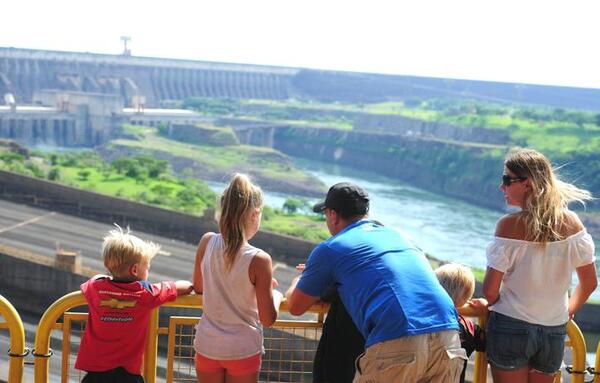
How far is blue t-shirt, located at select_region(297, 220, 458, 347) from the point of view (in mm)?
2994

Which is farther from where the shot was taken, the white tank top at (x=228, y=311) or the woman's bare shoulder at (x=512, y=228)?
the woman's bare shoulder at (x=512, y=228)

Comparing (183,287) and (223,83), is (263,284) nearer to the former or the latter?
(183,287)

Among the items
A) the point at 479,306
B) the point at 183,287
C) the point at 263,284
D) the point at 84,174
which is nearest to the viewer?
the point at 263,284

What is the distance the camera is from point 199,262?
3596 mm

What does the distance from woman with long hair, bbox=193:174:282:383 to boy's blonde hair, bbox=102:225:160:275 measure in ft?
0.91

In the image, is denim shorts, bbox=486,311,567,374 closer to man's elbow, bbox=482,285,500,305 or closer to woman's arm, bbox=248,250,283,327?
man's elbow, bbox=482,285,500,305

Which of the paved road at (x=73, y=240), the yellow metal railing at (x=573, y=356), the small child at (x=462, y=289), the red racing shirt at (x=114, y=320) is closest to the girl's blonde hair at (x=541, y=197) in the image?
the small child at (x=462, y=289)

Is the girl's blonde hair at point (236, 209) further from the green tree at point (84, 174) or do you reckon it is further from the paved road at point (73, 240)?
the green tree at point (84, 174)

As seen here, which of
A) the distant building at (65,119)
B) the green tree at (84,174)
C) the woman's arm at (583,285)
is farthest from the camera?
the distant building at (65,119)

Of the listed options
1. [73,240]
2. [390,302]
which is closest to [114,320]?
[390,302]

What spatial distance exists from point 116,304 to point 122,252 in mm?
223

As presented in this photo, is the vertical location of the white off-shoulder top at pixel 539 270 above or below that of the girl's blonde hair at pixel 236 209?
below

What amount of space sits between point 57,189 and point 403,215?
103 feet

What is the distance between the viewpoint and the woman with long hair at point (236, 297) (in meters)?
3.37
